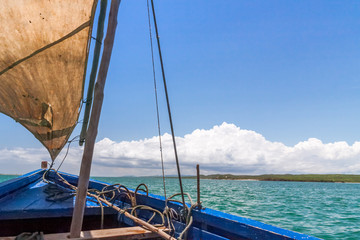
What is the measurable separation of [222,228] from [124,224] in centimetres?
187

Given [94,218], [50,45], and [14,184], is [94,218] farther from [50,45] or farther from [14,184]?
[50,45]

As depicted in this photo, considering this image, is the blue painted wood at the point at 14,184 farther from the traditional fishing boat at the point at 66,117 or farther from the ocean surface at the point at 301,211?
the ocean surface at the point at 301,211

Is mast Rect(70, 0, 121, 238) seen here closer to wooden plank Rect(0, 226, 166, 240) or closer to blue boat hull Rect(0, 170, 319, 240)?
wooden plank Rect(0, 226, 166, 240)

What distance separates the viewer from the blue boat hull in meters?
2.88

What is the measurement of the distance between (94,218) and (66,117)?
7.27 ft

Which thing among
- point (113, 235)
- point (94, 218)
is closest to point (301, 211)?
point (94, 218)

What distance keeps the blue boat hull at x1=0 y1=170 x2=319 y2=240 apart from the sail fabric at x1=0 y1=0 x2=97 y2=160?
1.59 m

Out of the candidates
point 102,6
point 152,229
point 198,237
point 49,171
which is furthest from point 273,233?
point 49,171

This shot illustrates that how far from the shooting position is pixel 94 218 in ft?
14.8

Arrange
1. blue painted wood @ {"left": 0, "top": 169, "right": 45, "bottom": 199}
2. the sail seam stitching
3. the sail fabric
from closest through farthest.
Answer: the sail fabric → the sail seam stitching → blue painted wood @ {"left": 0, "top": 169, "right": 45, "bottom": 199}

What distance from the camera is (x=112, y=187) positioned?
5582 mm

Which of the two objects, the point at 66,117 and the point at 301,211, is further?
the point at 301,211

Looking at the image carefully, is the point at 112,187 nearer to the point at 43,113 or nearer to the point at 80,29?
the point at 43,113

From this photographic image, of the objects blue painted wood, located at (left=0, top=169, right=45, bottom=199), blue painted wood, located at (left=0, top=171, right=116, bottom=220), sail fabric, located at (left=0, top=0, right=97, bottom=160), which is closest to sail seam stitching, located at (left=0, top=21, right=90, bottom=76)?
sail fabric, located at (left=0, top=0, right=97, bottom=160)
